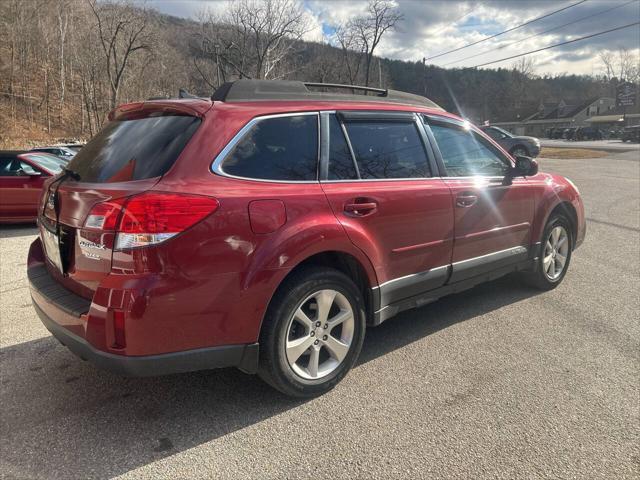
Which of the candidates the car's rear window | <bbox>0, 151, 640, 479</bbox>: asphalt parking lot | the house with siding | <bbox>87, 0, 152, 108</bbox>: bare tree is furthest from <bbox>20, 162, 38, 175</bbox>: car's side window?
the house with siding

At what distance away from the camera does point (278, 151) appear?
2826 mm

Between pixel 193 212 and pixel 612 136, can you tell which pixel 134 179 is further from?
pixel 612 136

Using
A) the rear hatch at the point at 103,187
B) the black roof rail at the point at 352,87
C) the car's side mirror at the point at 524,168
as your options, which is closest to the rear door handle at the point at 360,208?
the black roof rail at the point at 352,87

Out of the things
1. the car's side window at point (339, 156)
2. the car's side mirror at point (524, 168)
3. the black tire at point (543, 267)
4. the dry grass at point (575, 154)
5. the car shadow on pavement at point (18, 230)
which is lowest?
the car shadow on pavement at point (18, 230)

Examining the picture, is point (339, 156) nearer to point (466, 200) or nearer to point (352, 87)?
point (352, 87)

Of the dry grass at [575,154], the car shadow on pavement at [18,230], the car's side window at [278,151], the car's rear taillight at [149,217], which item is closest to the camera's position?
the car's rear taillight at [149,217]

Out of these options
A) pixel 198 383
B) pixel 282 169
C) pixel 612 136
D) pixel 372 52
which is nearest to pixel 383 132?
pixel 282 169

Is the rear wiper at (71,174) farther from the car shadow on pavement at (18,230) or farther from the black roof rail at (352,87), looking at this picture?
the car shadow on pavement at (18,230)

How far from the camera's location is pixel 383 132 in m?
3.44

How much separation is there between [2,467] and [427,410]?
7.35 ft

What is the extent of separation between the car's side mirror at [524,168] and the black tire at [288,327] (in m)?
2.22

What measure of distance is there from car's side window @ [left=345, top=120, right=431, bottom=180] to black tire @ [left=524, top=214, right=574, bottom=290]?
1842mm

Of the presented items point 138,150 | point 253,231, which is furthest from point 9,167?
point 253,231

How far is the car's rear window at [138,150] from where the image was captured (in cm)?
251
